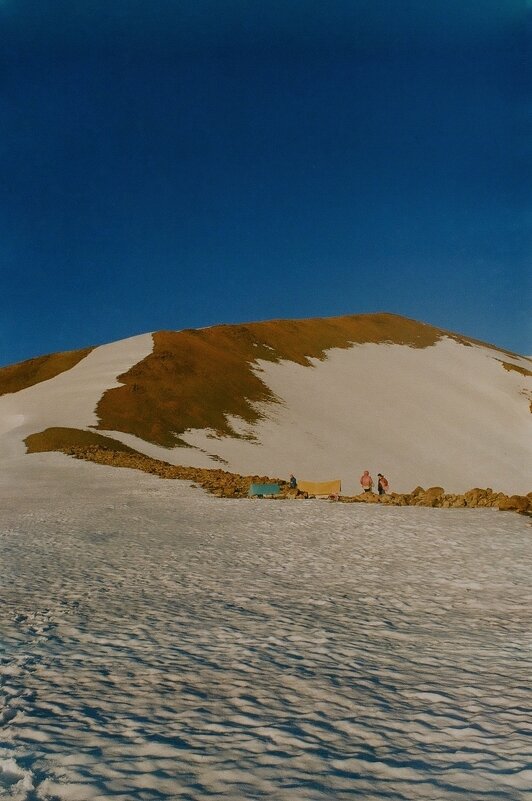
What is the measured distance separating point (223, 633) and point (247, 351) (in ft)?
308

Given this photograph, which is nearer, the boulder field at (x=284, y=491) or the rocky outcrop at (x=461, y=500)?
the rocky outcrop at (x=461, y=500)

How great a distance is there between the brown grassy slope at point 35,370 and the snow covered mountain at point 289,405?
0.33 metres

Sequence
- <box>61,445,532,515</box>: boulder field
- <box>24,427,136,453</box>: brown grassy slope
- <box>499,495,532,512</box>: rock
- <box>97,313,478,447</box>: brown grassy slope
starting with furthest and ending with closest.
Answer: <box>97,313,478,447</box>: brown grassy slope, <box>24,427,136,453</box>: brown grassy slope, <box>61,445,532,515</box>: boulder field, <box>499,495,532,512</box>: rock

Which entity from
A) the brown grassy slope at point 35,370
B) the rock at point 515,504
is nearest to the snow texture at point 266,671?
the rock at point 515,504

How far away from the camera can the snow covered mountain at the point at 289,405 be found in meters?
62.8

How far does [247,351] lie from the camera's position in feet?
336

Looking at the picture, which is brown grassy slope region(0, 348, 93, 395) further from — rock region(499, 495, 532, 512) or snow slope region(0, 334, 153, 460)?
rock region(499, 495, 532, 512)

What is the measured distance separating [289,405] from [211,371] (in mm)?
12676

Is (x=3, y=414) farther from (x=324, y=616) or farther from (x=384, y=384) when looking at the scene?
(x=324, y=616)

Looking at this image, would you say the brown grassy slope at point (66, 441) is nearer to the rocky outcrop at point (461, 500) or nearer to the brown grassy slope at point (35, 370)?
the rocky outcrop at point (461, 500)

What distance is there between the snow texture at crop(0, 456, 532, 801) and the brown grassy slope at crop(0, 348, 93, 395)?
2983 inches

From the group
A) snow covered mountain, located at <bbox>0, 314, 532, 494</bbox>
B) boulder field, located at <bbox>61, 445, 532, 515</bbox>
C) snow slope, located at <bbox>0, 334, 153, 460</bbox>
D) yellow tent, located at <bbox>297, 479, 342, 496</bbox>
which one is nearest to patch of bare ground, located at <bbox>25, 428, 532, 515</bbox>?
boulder field, located at <bbox>61, 445, 532, 515</bbox>

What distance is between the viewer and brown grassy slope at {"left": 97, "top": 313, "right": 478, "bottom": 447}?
225ft

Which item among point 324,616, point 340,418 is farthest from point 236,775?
point 340,418
